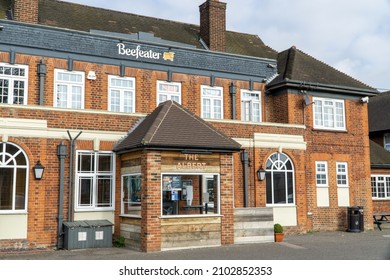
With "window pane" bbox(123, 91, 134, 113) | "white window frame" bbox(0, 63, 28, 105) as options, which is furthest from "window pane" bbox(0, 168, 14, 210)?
"window pane" bbox(123, 91, 134, 113)

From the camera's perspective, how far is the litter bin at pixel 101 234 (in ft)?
47.5

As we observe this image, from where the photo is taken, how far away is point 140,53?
1861 centimetres

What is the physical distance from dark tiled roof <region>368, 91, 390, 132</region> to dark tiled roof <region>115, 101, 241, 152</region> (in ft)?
76.2

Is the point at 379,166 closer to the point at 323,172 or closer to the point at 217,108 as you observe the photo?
the point at 323,172

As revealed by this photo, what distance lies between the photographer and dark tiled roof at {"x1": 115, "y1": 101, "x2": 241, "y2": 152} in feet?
46.1

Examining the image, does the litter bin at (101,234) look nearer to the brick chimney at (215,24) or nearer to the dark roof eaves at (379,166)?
the brick chimney at (215,24)

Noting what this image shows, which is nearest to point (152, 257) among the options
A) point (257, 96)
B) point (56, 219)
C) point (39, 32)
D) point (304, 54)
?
point (56, 219)

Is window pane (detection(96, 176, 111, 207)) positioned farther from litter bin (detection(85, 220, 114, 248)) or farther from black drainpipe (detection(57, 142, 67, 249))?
black drainpipe (detection(57, 142, 67, 249))

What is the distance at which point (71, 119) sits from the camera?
1529 cm

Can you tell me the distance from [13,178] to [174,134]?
4.99 metres

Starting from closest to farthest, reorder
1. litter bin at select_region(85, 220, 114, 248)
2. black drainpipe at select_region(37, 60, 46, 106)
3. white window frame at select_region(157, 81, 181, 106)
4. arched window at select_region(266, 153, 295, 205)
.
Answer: litter bin at select_region(85, 220, 114, 248), black drainpipe at select_region(37, 60, 46, 106), arched window at select_region(266, 153, 295, 205), white window frame at select_region(157, 81, 181, 106)

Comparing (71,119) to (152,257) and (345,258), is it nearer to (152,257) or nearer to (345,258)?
(152,257)

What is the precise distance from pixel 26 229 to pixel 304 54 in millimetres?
15554

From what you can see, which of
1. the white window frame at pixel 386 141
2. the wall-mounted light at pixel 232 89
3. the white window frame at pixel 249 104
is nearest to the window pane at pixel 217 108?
the wall-mounted light at pixel 232 89
